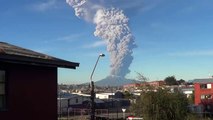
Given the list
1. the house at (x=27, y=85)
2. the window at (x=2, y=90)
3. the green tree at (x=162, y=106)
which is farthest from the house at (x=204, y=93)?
the window at (x=2, y=90)

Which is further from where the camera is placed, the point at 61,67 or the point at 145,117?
the point at 145,117

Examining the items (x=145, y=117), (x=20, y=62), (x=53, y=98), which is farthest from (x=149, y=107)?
(x=20, y=62)

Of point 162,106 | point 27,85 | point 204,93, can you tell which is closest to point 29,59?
point 27,85

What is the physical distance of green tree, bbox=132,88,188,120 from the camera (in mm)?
47219

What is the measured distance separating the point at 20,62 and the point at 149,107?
104 feet

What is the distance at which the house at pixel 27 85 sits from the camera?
17.6 meters

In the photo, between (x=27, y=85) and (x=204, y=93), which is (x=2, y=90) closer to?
(x=27, y=85)

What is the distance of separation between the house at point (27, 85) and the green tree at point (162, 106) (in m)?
27.6

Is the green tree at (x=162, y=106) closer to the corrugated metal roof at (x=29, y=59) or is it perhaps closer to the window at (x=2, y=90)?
the corrugated metal roof at (x=29, y=59)

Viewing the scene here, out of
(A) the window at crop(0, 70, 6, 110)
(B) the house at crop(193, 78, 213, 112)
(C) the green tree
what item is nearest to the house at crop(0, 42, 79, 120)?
(A) the window at crop(0, 70, 6, 110)

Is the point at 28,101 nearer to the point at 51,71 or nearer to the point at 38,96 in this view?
the point at 38,96

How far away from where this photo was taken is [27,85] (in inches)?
739

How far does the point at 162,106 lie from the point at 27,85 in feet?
101

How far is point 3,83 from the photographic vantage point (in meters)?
17.6
